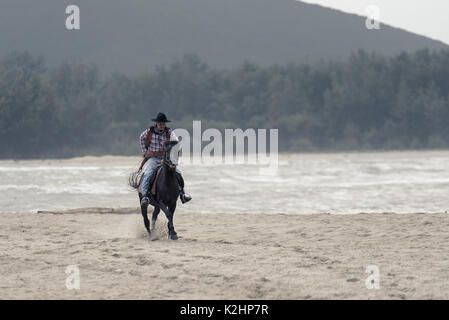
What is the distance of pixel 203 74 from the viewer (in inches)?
2445

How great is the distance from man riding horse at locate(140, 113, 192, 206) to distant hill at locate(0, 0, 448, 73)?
108 m

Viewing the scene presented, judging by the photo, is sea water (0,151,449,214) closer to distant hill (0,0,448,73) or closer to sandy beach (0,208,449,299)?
sandy beach (0,208,449,299)

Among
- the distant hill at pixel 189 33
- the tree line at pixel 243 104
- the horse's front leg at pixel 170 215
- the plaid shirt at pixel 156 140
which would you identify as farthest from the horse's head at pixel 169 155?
the distant hill at pixel 189 33

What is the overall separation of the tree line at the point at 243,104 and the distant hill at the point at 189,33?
2454 inches

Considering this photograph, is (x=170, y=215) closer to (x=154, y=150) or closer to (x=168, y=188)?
(x=168, y=188)

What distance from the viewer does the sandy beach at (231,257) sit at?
9.02 metres

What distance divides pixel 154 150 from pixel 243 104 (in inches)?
1724

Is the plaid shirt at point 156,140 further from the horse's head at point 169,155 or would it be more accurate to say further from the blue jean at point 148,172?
the horse's head at point 169,155

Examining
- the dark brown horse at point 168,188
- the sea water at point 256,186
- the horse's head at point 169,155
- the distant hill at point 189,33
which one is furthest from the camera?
the distant hill at point 189,33

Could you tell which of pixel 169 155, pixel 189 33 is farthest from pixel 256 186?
pixel 189 33

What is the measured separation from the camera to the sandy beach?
355 inches
